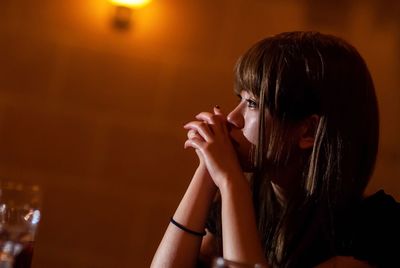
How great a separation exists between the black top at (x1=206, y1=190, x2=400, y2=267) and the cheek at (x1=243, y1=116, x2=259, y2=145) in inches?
9.3

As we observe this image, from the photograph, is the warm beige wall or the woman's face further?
the warm beige wall

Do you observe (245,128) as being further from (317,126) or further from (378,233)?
(378,233)

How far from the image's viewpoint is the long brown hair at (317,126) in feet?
3.54

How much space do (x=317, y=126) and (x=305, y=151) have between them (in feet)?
0.22

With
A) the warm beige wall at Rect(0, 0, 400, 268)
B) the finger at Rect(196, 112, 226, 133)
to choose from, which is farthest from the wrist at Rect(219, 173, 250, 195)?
the warm beige wall at Rect(0, 0, 400, 268)

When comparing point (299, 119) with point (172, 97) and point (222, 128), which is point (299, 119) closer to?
point (222, 128)

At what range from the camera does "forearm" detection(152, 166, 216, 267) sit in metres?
1.10

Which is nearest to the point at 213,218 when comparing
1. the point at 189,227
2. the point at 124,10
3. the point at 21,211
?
the point at 189,227

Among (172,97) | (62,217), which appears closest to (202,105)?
(172,97)

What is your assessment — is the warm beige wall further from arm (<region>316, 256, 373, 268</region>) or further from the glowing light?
arm (<region>316, 256, 373, 268</region>)

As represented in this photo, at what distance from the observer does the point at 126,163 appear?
74.0 inches

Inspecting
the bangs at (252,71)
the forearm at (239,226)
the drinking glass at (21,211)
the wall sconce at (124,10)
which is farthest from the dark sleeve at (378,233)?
the wall sconce at (124,10)

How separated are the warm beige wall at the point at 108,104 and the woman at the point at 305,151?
765 millimetres

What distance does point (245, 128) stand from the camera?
111 cm
